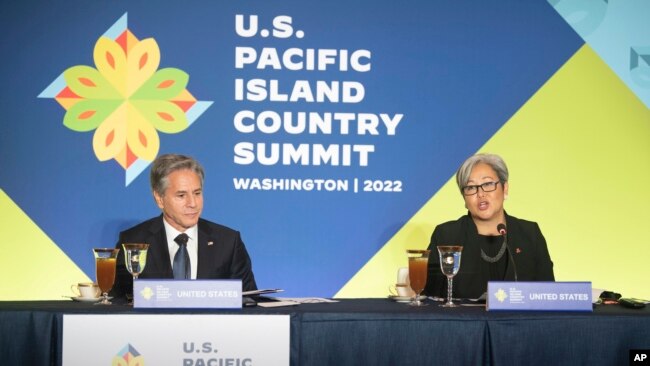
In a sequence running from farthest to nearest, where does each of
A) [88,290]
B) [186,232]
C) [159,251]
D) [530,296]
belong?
[186,232] < [159,251] < [88,290] < [530,296]

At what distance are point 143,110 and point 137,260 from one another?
1881mm

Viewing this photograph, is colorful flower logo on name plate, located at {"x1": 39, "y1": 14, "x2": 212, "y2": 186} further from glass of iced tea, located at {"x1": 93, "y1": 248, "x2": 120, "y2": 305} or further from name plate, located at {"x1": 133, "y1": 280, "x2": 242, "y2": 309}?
name plate, located at {"x1": 133, "y1": 280, "x2": 242, "y2": 309}

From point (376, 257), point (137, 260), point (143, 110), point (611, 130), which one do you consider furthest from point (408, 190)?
point (137, 260)

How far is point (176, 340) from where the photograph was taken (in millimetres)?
2566

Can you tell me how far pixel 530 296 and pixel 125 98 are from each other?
2.69m

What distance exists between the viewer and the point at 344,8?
469cm

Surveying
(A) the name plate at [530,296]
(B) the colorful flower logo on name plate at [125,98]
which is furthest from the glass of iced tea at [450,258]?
(B) the colorful flower logo on name plate at [125,98]

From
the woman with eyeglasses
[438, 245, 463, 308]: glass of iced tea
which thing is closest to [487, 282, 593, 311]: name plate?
[438, 245, 463, 308]: glass of iced tea

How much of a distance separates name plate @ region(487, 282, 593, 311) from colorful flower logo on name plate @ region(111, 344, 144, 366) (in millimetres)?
1152

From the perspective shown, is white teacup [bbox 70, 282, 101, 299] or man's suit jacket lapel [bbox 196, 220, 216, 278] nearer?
white teacup [bbox 70, 282, 101, 299]

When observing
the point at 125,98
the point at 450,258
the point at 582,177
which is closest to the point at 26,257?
the point at 125,98

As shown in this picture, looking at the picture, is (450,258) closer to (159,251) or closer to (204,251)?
(204,251)

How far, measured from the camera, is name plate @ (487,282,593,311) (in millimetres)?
2754

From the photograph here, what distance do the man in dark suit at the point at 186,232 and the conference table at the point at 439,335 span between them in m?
0.98
